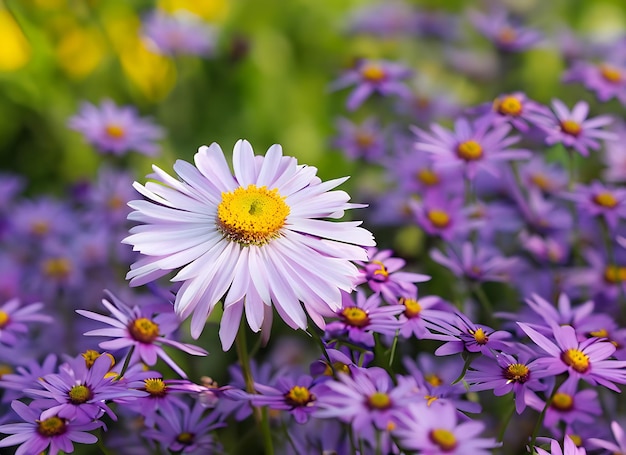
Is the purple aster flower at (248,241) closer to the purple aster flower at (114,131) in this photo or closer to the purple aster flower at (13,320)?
the purple aster flower at (13,320)

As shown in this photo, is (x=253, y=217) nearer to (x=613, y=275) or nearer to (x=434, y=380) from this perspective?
(x=434, y=380)

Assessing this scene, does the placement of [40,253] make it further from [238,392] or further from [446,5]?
[446,5]

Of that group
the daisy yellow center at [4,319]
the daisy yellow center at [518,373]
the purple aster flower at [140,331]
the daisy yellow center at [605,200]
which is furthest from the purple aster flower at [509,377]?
the daisy yellow center at [4,319]

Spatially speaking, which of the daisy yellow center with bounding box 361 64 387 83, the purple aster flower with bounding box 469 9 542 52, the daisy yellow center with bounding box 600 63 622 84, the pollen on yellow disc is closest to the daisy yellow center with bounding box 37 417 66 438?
the daisy yellow center with bounding box 361 64 387 83

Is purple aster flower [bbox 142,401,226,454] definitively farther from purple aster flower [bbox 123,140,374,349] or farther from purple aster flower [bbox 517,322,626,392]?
purple aster flower [bbox 517,322,626,392]

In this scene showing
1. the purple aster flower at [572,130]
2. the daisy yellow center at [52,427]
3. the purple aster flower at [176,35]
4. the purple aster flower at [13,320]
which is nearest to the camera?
the daisy yellow center at [52,427]

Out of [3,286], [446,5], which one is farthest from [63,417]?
[446,5]
